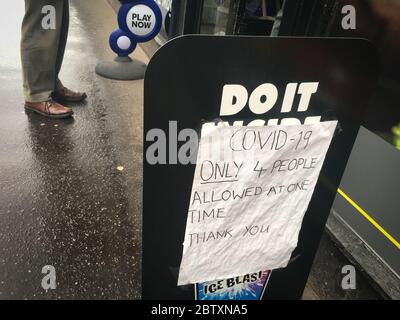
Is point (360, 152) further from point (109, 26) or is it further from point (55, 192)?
point (109, 26)

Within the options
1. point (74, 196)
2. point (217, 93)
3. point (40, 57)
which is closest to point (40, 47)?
point (40, 57)

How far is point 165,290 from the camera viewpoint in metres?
1.26

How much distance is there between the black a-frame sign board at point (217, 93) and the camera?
0.90 meters

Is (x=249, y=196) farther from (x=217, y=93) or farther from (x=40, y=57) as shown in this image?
(x=40, y=57)

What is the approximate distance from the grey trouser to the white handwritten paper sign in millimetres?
2560

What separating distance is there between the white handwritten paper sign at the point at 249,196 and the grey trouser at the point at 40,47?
2.56m

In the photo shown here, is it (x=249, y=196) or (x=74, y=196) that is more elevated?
(x=249, y=196)

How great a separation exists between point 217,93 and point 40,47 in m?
2.61

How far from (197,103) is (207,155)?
16cm

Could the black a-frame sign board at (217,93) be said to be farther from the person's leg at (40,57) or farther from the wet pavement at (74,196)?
the person's leg at (40,57)

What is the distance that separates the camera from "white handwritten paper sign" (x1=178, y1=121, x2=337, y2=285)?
1.04 metres

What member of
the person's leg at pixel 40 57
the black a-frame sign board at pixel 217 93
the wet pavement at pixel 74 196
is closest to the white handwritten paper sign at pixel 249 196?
the black a-frame sign board at pixel 217 93

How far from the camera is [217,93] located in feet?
3.11

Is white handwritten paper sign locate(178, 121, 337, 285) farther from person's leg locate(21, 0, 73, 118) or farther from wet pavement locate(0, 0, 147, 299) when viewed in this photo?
person's leg locate(21, 0, 73, 118)
